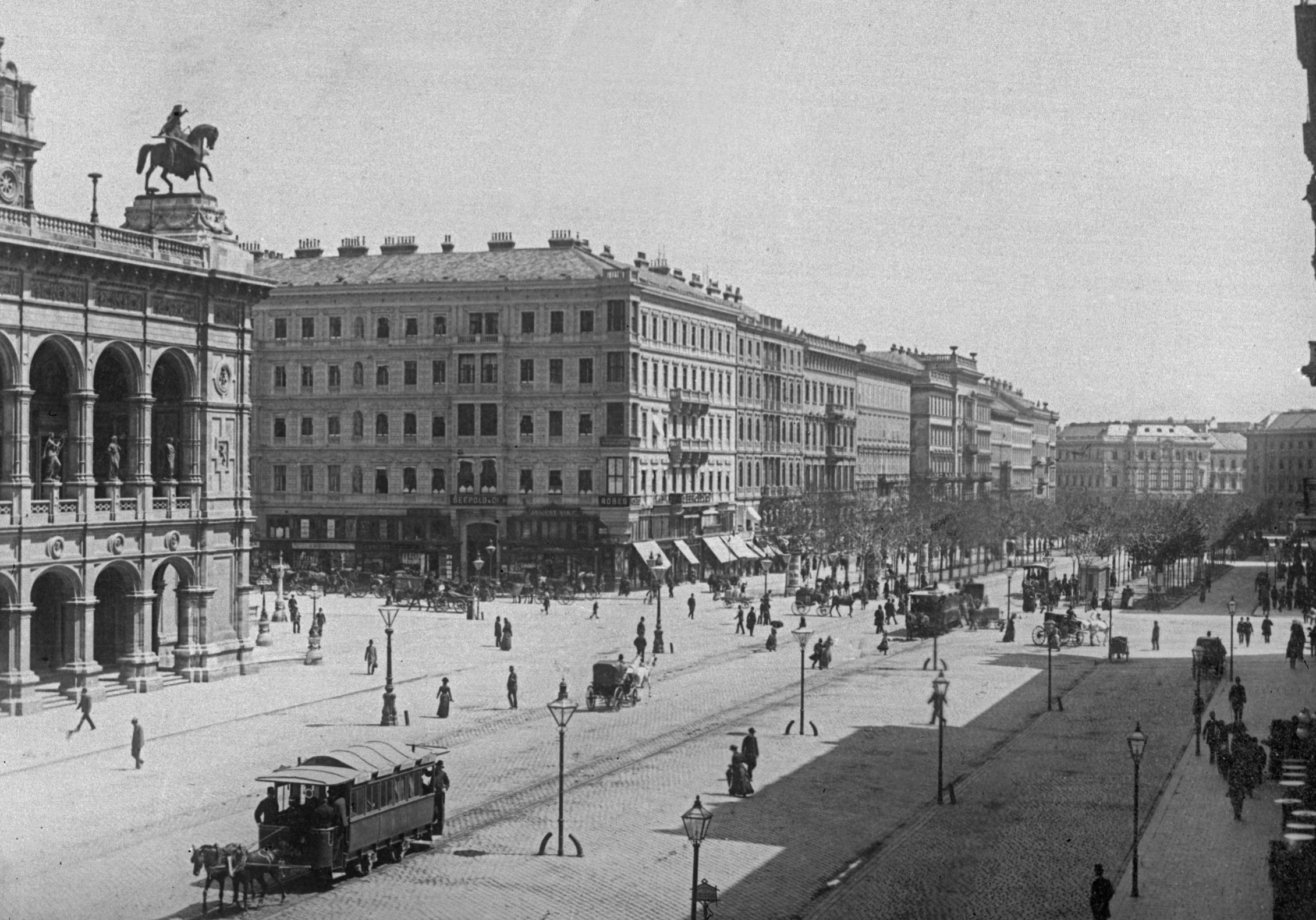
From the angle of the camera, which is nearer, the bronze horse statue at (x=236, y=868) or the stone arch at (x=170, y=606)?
the bronze horse statue at (x=236, y=868)

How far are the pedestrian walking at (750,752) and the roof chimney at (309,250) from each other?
6348cm

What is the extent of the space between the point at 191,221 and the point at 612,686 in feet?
67.1

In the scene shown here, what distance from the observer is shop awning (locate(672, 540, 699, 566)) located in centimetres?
8625

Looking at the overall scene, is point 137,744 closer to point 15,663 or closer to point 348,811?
point 15,663

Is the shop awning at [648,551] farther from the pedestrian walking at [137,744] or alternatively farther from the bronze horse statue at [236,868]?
the bronze horse statue at [236,868]

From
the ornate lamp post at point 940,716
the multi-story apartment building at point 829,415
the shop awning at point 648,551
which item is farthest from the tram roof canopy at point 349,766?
the multi-story apartment building at point 829,415

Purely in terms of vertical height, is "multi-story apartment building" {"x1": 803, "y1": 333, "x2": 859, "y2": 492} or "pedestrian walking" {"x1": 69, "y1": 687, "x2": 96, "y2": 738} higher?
"multi-story apartment building" {"x1": 803, "y1": 333, "x2": 859, "y2": 492}

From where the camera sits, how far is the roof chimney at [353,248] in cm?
8819

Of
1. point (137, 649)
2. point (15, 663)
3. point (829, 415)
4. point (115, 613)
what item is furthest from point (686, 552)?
point (15, 663)

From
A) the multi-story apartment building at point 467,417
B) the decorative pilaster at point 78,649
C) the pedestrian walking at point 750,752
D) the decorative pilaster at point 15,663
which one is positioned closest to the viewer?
the pedestrian walking at point 750,752

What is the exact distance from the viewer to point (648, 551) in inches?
3243

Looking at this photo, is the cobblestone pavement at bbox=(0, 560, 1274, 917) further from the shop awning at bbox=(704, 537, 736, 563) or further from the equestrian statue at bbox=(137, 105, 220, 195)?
the shop awning at bbox=(704, 537, 736, 563)

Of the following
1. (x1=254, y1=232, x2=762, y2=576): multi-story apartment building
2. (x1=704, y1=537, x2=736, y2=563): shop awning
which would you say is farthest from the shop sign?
(x1=704, y1=537, x2=736, y2=563): shop awning

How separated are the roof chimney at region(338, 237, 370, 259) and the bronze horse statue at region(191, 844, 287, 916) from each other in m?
67.9
